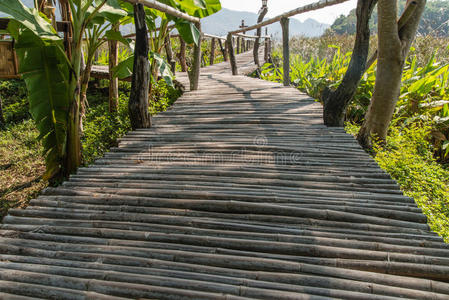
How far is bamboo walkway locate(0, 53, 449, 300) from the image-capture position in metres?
1.51

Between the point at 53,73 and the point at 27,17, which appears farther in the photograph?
the point at 53,73

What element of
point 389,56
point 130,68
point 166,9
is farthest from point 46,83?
point 389,56

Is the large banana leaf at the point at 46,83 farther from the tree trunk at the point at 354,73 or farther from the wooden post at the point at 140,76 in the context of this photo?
the tree trunk at the point at 354,73

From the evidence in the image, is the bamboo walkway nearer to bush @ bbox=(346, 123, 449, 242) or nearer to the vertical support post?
bush @ bbox=(346, 123, 449, 242)

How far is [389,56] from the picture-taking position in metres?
3.71

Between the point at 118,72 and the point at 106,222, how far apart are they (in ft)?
9.57

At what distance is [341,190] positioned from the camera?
2.30m

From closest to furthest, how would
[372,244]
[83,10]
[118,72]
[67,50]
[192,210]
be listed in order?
[372,244]
[192,210]
[83,10]
[67,50]
[118,72]

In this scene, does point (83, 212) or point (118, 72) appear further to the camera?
point (118, 72)

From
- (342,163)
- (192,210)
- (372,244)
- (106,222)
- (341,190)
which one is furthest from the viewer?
(342,163)

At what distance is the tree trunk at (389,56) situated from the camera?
354 centimetres

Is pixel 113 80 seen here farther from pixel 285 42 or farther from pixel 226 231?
pixel 226 231

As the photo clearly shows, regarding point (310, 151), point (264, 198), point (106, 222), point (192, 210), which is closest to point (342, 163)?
point (310, 151)

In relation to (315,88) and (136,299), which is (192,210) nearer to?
(136,299)
